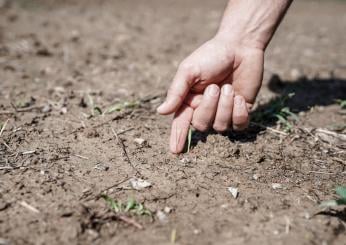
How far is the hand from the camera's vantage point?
1.92m

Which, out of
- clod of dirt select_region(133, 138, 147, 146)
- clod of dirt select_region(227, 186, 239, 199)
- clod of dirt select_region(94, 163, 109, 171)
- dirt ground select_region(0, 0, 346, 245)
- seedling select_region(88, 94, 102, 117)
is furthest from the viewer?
seedling select_region(88, 94, 102, 117)

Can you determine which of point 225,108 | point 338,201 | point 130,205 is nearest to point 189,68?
point 225,108

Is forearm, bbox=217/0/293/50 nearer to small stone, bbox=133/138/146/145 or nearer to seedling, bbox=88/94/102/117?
small stone, bbox=133/138/146/145

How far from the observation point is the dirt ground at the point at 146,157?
1537 mm

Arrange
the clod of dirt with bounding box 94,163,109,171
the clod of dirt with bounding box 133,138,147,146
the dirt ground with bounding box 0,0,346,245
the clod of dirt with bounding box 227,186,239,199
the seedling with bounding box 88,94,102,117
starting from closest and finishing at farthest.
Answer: the dirt ground with bounding box 0,0,346,245, the clod of dirt with bounding box 227,186,239,199, the clod of dirt with bounding box 94,163,109,171, the clod of dirt with bounding box 133,138,147,146, the seedling with bounding box 88,94,102,117

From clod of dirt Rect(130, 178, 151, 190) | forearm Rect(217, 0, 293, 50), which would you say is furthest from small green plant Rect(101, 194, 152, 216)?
forearm Rect(217, 0, 293, 50)

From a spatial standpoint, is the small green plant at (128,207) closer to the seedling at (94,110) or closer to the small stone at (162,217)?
the small stone at (162,217)

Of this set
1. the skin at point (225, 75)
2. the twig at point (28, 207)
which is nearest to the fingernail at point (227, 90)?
the skin at point (225, 75)

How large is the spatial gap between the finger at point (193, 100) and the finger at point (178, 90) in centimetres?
9

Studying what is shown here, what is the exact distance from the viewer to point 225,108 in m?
1.95

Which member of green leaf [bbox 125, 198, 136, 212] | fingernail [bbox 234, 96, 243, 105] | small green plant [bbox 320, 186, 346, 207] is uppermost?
fingernail [bbox 234, 96, 243, 105]

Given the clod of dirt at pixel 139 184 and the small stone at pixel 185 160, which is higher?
the clod of dirt at pixel 139 184

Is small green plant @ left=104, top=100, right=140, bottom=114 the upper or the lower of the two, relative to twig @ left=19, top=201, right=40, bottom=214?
lower

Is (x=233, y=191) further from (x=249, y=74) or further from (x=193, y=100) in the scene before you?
(x=249, y=74)
